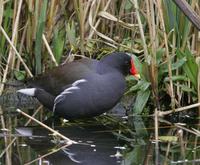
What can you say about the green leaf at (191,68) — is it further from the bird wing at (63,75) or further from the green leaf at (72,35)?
the green leaf at (72,35)

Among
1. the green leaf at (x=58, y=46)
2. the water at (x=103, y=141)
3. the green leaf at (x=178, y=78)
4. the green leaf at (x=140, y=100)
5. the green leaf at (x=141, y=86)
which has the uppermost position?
the green leaf at (x=58, y=46)

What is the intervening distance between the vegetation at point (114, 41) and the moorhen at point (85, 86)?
0.26 m

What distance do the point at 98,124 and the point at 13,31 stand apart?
43.3 inches

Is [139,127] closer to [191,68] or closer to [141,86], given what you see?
[141,86]

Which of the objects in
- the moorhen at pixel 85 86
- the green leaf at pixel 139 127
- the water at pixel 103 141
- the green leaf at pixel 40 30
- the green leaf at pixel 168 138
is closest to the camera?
the water at pixel 103 141

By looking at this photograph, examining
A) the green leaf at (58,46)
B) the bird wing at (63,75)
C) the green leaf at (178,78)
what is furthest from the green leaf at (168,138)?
the green leaf at (58,46)

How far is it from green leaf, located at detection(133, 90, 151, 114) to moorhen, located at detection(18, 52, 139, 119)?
0.18 metres

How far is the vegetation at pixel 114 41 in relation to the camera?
5.91 metres

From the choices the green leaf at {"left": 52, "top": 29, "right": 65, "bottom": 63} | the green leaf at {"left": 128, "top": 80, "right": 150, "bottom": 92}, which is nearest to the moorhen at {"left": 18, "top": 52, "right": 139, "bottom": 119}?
the green leaf at {"left": 128, "top": 80, "right": 150, "bottom": 92}

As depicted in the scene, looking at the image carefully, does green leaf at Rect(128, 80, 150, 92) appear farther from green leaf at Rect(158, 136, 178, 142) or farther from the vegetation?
green leaf at Rect(158, 136, 178, 142)

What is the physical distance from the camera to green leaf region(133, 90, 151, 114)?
235 inches

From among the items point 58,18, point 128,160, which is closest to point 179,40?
point 58,18

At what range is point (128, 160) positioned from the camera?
4766 mm

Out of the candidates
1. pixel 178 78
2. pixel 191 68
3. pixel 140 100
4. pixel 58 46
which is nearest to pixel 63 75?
pixel 58 46
